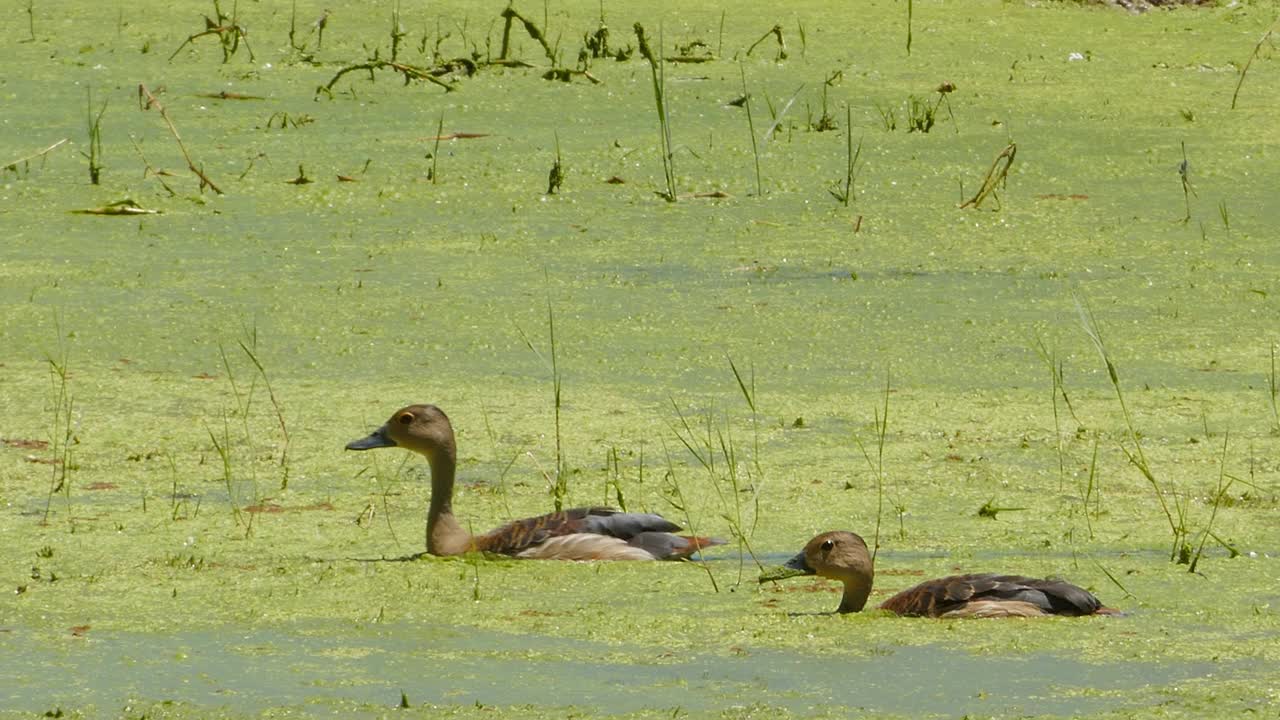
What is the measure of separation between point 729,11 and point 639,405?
526 cm

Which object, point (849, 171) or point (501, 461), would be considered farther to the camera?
point (849, 171)

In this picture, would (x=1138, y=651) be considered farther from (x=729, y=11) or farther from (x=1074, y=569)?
(x=729, y=11)

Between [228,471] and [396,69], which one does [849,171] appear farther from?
[228,471]

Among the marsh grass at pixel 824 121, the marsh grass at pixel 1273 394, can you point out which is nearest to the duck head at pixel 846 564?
the marsh grass at pixel 1273 394

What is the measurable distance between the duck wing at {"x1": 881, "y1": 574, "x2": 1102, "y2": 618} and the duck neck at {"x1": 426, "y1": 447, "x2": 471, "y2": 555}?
1.15m

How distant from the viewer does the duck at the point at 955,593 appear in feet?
14.6

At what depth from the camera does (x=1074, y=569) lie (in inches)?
194

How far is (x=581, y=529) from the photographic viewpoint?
500 cm

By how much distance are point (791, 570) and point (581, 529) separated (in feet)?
1.63

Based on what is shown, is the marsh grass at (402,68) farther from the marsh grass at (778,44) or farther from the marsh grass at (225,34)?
the marsh grass at (778,44)

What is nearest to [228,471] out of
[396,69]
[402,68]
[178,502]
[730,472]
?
[178,502]

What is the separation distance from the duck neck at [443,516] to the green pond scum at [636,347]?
121 millimetres

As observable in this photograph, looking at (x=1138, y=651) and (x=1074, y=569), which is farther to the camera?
(x=1074, y=569)

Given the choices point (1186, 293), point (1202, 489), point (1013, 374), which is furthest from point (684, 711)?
point (1186, 293)
